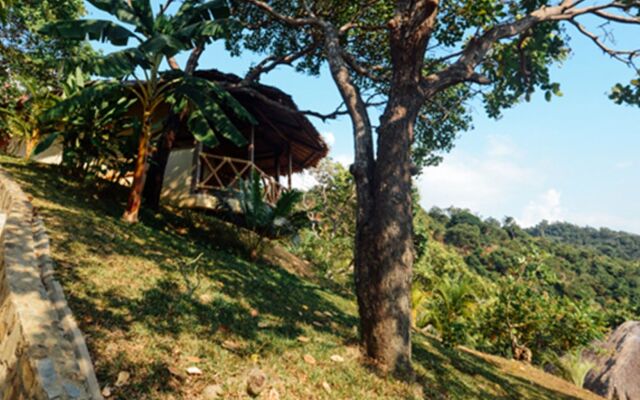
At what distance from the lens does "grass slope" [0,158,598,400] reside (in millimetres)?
2803

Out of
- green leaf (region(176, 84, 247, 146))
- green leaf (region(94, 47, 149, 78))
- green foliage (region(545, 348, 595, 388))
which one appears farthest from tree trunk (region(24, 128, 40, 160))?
green foliage (region(545, 348, 595, 388))

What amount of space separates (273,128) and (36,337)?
36.9 feet

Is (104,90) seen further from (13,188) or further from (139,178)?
(13,188)

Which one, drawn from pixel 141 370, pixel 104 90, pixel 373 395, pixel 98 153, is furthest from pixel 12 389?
pixel 98 153

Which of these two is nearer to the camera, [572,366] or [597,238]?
[572,366]

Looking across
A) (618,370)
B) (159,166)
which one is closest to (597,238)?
(618,370)

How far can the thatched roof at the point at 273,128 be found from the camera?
11.1 m

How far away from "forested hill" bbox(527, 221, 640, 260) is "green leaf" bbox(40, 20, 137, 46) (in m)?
90.5

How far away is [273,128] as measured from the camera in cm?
1311

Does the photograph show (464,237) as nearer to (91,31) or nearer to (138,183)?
(138,183)

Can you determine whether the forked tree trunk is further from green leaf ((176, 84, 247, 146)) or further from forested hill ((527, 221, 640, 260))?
forested hill ((527, 221, 640, 260))

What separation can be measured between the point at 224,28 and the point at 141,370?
271 inches

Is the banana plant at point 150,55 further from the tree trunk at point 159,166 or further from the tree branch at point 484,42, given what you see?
the tree branch at point 484,42

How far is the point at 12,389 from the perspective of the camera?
94.2 inches
